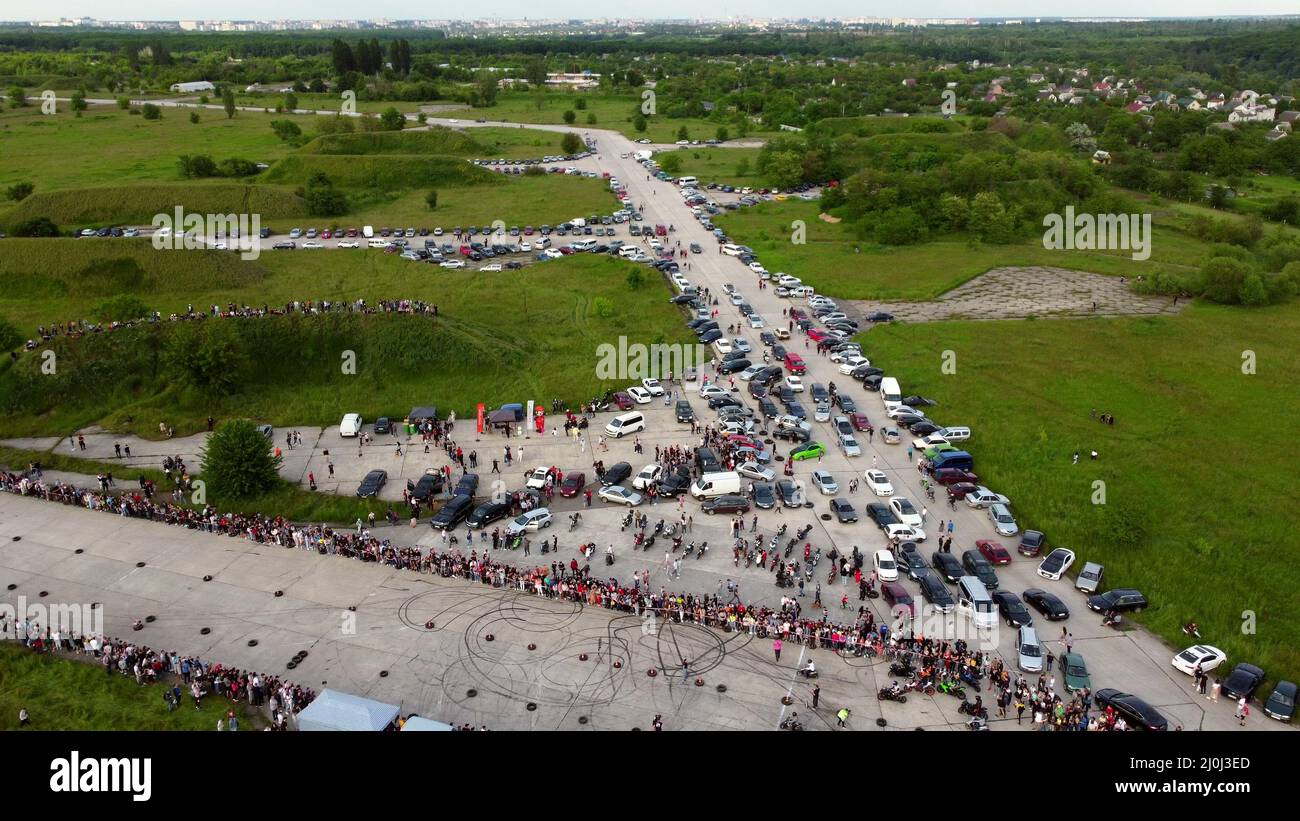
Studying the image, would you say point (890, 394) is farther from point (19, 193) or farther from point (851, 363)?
point (19, 193)

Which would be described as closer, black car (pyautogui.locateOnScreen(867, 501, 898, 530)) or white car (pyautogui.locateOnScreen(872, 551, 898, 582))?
white car (pyautogui.locateOnScreen(872, 551, 898, 582))


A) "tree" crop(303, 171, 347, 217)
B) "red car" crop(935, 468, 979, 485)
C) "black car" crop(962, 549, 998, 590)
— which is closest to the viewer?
"black car" crop(962, 549, 998, 590)

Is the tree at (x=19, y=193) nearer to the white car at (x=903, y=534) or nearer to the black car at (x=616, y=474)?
the black car at (x=616, y=474)

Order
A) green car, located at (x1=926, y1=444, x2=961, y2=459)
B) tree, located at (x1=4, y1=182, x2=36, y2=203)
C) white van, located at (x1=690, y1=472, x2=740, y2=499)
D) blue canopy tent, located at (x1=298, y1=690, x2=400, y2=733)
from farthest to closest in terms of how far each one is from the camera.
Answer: tree, located at (x1=4, y1=182, x2=36, y2=203) < green car, located at (x1=926, y1=444, x2=961, y2=459) < white van, located at (x1=690, y1=472, x2=740, y2=499) < blue canopy tent, located at (x1=298, y1=690, x2=400, y2=733)

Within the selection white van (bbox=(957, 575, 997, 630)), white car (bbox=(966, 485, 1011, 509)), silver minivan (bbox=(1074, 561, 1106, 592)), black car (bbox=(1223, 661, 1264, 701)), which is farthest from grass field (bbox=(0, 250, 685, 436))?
black car (bbox=(1223, 661, 1264, 701))

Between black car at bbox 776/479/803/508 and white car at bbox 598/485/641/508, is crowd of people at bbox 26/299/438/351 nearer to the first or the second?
white car at bbox 598/485/641/508
